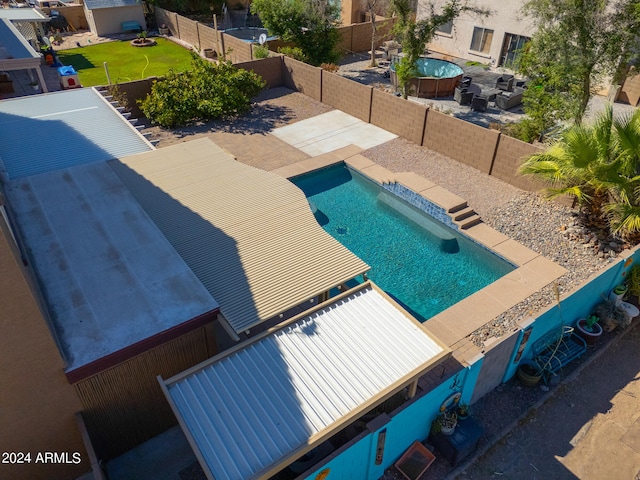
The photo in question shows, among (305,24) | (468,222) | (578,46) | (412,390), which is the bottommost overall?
(468,222)

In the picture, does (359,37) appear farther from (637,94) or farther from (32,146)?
(32,146)

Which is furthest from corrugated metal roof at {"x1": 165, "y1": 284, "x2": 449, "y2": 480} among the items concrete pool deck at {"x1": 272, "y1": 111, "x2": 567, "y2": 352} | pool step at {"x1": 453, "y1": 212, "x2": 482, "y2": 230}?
pool step at {"x1": 453, "y1": 212, "x2": 482, "y2": 230}

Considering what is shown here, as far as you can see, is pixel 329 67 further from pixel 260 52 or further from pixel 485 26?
pixel 485 26

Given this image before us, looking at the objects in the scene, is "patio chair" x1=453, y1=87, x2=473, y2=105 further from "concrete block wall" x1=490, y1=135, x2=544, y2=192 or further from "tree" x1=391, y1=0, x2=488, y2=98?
"concrete block wall" x1=490, y1=135, x2=544, y2=192

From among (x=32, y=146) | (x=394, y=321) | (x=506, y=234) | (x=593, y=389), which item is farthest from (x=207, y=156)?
(x=593, y=389)

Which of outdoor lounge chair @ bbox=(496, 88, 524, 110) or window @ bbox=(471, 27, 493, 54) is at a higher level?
window @ bbox=(471, 27, 493, 54)

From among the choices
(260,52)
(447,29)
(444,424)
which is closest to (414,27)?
(260,52)

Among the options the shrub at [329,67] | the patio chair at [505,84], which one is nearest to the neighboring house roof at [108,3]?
the shrub at [329,67]
